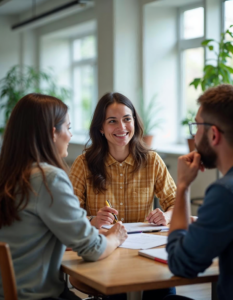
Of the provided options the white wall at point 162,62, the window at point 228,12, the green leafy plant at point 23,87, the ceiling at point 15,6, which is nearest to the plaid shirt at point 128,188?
the window at point 228,12

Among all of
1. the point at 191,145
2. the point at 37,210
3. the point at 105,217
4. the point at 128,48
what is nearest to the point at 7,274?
the point at 37,210

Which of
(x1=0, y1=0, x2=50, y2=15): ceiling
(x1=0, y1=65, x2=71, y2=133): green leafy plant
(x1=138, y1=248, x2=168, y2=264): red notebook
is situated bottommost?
(x1=138, y1=248, x2=168, y2=264): red notebook

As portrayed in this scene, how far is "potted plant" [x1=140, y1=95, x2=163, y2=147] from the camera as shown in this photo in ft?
17.1

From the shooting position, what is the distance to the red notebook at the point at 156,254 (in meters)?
1.61

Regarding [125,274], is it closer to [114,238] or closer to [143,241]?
[114,238]

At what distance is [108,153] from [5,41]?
6233mm

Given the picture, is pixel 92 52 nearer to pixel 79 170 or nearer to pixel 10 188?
pixel 79 170

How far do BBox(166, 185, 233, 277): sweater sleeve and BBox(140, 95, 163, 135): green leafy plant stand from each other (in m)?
3.87

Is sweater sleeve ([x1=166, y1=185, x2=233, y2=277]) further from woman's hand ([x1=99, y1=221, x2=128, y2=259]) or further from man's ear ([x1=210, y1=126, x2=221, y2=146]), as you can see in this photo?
woman's hand ([x1=99, y1=221, x2=128, y2=259])

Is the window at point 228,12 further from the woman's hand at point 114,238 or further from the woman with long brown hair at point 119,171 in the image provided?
the woman's hand at point 114,238

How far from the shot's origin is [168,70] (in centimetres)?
576

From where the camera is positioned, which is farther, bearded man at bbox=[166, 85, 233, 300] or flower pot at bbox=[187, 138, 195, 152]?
flower pot at bbox=[187, 138, 195, 152]

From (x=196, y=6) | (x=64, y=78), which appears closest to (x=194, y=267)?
(x=196, y=6)

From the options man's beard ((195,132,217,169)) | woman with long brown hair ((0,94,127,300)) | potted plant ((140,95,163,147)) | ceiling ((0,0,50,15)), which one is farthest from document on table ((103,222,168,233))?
ceiling ((0,0,50,15))
